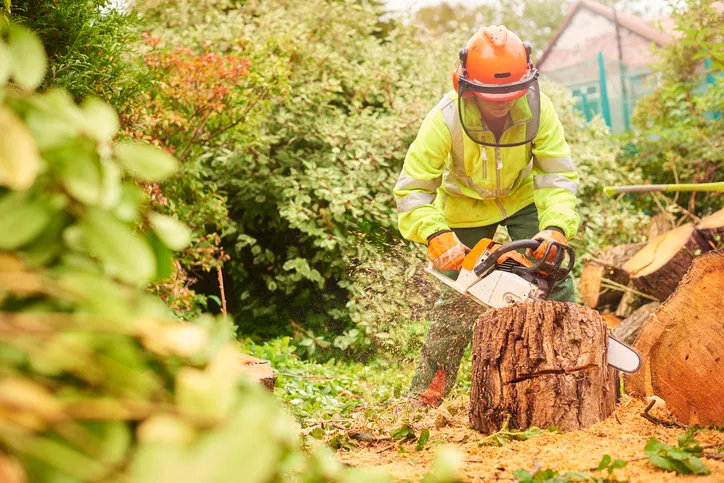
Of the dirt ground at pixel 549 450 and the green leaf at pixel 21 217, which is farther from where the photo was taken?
the dirt ground at pixel 549 450

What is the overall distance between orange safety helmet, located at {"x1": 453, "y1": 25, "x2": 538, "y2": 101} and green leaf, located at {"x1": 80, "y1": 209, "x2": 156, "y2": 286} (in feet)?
8.92

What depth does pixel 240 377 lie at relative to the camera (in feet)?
3.34

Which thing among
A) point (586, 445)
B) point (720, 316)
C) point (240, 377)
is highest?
point (240, 377)

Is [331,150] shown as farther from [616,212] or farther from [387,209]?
[616,212]

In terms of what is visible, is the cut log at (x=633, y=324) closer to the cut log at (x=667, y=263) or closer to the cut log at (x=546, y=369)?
the cut log at (x=667, y=263)

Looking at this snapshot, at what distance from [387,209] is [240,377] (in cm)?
494

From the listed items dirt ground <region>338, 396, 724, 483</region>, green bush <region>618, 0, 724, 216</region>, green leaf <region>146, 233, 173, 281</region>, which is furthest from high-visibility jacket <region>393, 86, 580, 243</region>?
green bush <region>618, 0, 724, 216</region>

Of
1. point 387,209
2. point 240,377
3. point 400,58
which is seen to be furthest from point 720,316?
point 400,58

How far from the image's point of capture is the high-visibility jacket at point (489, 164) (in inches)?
138

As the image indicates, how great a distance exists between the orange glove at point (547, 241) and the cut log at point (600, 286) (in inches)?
108

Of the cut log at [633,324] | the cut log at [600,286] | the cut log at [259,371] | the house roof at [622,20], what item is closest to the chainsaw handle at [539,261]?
the cut log at [259,371]

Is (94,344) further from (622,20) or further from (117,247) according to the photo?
(622,20)

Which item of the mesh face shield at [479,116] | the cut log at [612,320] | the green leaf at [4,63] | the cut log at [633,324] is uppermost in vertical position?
the mesh face shield at [479,116]

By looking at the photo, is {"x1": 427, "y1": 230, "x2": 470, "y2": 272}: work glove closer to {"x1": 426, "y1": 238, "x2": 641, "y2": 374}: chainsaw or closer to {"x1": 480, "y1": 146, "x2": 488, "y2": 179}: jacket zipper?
{"x1": 426, "y1": 238, "x2": 641, "y2": 374}: chainsaw
